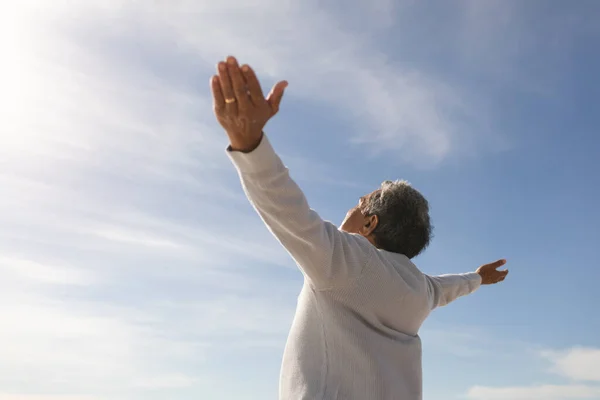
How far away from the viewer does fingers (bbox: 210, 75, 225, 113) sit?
2.79 m

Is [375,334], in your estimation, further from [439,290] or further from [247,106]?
[247,106]

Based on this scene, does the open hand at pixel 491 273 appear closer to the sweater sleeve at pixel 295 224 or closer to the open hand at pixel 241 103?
the sweater sleeve at pixel 295 224

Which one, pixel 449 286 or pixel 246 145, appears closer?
pixel 246 145

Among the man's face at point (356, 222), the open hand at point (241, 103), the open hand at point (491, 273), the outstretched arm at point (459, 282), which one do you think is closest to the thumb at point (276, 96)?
the open hand at point (241, 103)

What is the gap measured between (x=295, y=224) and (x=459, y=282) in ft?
9.56

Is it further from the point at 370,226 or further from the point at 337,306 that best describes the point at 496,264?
the point at 337,306

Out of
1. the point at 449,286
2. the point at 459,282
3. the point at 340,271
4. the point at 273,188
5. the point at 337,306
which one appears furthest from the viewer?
the point at 459,282

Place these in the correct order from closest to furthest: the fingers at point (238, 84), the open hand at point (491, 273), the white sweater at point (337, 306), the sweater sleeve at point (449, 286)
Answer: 1. the fingers at point (238, 84)
2. the white sweater at point (337, 306)
3. the sweater sleeve at point (449, 286)
4. the open hand at point (491, 273)

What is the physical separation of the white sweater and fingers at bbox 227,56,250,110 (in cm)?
26

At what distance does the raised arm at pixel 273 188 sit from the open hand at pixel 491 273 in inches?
123

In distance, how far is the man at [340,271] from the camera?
9.75 feet

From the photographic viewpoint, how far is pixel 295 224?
318cm

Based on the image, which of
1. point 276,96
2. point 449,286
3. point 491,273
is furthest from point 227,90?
point 491,273

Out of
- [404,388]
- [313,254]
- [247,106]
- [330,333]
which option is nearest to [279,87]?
[247,106]
